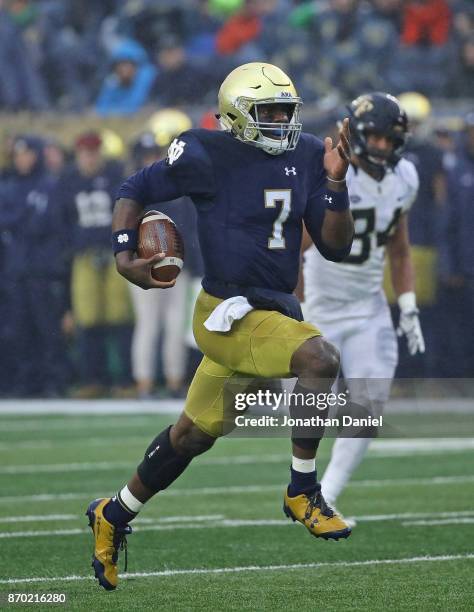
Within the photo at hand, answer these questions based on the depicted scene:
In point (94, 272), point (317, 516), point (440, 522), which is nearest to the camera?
point (317, 516)

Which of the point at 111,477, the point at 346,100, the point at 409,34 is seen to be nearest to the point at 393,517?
the point at 111,477

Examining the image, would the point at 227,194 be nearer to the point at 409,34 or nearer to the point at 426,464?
the point at 426,464

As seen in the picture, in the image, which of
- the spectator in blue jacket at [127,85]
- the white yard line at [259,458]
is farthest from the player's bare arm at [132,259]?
the spectator in blue jacket at [127,85]

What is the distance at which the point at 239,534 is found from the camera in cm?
671

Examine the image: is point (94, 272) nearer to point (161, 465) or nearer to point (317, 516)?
point (161, 465)

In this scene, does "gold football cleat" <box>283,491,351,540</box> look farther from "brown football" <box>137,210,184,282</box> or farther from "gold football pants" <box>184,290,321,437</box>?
"brown football" <box>137,210,184,282</box>

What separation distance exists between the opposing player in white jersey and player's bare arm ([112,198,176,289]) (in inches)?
63.3

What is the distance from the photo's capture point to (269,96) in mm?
5488

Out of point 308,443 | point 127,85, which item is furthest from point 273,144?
point 127,85

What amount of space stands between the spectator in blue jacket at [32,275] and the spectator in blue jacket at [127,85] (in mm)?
1483

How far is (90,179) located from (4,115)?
6.12ft

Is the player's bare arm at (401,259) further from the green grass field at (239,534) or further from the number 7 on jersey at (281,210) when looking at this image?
the number 7 on jersey at (281,210)

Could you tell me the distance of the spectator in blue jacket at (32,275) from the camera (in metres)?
13.1

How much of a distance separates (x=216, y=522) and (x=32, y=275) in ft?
21.5
